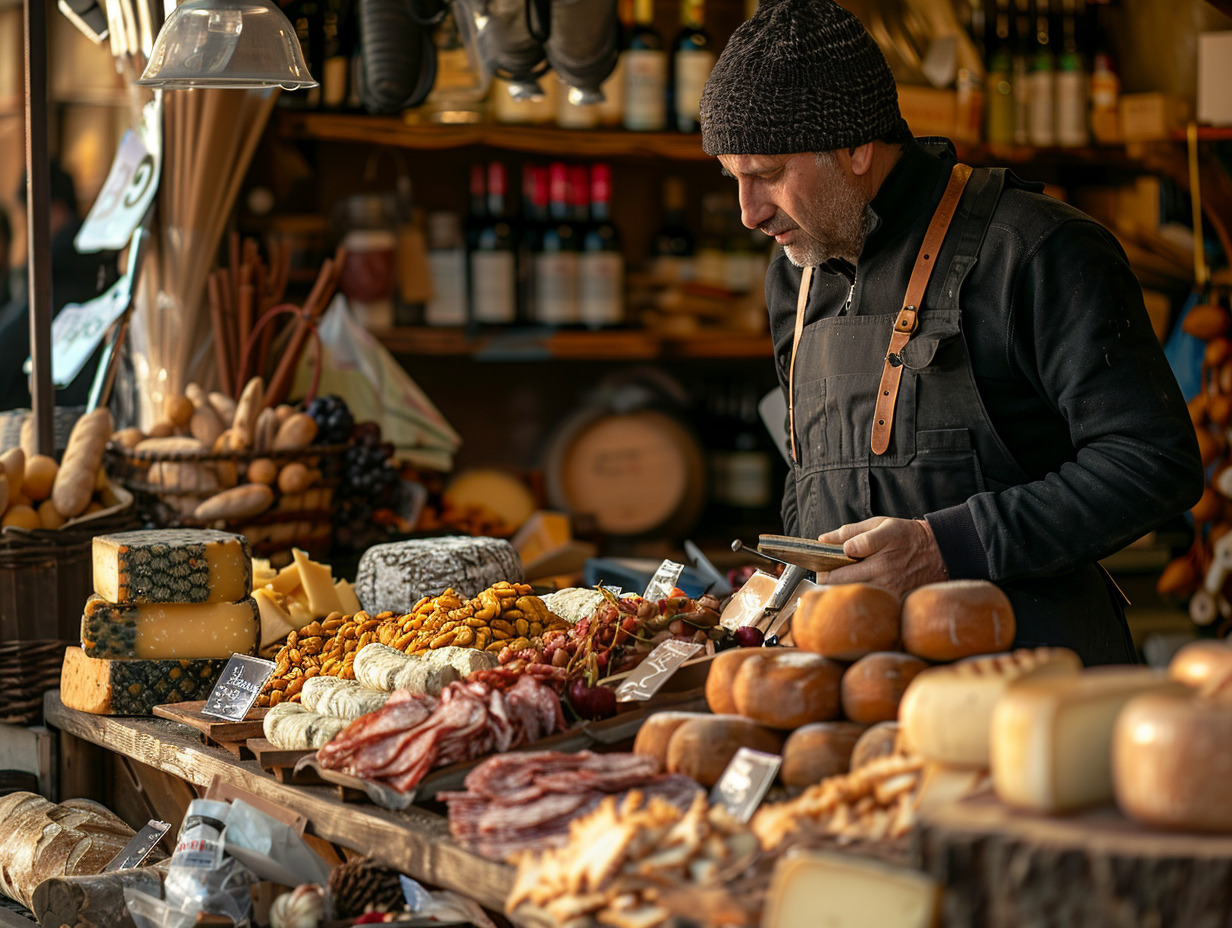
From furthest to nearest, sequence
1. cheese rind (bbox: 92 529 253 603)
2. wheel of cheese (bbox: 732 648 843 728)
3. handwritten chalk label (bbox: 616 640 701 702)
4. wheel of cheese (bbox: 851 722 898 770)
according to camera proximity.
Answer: cheese rind (bbox: 92 529 253 603) → handwritten chalk label (bbox: 616 640 701 702) → wheel of cheese (bbox: 732 648 843 728) → wheel of cheese (bbox: 851 722 898 770)

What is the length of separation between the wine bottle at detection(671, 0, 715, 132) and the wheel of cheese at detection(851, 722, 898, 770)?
115 inches

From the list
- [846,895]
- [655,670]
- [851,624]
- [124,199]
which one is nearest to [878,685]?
[851,624]

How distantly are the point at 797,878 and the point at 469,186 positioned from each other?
3410 millimetres

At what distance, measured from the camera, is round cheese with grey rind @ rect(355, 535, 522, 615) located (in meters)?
2.18

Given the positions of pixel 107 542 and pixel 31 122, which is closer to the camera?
pixel 107 542

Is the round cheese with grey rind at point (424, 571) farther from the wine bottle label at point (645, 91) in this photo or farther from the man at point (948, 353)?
the wine bottle label at point (645, 91)

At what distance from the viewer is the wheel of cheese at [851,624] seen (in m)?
1.23

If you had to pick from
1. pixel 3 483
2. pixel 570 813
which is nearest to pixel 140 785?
pixel 3 483

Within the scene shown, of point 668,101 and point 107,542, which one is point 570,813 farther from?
point 668,101

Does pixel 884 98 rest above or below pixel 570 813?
above

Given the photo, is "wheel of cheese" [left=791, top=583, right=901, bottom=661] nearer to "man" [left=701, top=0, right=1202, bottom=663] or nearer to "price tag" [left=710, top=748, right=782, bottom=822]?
"price tag" [left=710, top=748, right=782, bottom=822]

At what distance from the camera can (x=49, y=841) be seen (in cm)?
195

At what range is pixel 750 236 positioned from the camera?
4215 mm

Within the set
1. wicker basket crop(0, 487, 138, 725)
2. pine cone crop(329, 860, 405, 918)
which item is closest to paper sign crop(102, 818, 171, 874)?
pine cone crop(329, 860, 405, 918)
